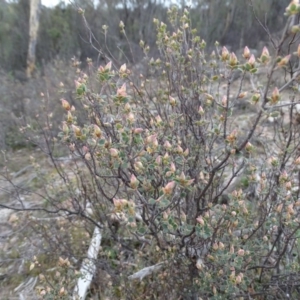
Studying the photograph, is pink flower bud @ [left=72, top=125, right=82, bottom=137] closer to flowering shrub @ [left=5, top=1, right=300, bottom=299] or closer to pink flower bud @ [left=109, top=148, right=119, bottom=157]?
flowering shrub @ [left=5, top=1, right=300, bottom=299]

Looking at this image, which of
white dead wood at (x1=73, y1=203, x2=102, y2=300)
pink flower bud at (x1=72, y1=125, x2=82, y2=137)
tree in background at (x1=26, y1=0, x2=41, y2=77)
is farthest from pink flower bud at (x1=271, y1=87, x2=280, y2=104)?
tree in background at (x1=26, y1=0, x2=41, y2=77)

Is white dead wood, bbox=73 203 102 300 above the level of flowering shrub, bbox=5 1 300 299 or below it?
below

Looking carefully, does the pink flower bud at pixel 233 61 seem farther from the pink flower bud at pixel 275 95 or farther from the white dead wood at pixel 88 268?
the white dead wood at pixel 88 268

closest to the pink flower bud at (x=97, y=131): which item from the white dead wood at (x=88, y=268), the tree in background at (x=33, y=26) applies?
the white dead wood at (x=88, y=268)

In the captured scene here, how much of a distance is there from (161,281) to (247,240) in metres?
0.61

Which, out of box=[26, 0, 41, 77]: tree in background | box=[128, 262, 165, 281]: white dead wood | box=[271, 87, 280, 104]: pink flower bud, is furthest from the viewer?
box=[26, 0, 41, 77]: tree in background

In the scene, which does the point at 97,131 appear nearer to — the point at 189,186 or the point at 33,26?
the point at 189,186

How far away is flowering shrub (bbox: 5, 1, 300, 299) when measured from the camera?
4.33ft

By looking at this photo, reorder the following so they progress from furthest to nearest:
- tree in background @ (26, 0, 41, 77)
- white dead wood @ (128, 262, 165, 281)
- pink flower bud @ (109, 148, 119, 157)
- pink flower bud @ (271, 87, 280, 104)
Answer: tree in background @ (26, 0, 41, 77) < white dead wood @ (128, 262, 165, 281) < pink flower bud @ (109, 148, 119, 157) < pink flower bud @ (271, 87, 280, 104)

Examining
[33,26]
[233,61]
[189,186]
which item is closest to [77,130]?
[189,186]

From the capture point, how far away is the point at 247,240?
1853 millimetres

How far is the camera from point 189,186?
1.35 m

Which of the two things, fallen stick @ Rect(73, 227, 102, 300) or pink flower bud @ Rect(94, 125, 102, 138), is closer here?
pink flower bud @ Rect(94, 125, 102, 138)

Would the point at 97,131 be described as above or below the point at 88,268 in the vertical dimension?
above
